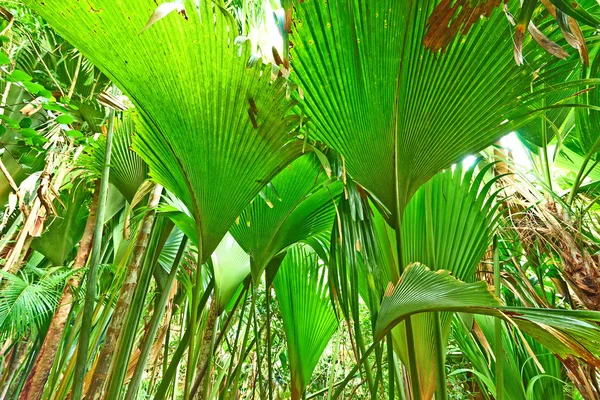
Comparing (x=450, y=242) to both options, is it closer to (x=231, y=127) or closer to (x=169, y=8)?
(x=231, y=127)

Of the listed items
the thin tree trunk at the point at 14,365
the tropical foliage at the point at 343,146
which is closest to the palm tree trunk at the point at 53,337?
the tropical foliage at the point at 343,146

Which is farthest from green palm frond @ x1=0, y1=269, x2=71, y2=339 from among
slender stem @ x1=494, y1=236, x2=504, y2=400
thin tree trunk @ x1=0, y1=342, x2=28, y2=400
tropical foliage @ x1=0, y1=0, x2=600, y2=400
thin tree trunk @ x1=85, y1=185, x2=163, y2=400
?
slender stem @ x1=494, y1=236, x2=504, y2=400

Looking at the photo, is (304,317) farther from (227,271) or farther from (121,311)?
(121,311)

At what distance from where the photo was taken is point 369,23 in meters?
0.71

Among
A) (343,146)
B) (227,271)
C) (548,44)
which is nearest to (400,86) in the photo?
(343,146)

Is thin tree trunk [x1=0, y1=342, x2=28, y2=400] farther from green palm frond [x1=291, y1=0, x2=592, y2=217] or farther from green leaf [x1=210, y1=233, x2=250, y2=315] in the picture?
green palm frond [x1=291, y1=0, x2=592, y2=217]

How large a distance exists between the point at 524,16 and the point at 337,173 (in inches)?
17.5

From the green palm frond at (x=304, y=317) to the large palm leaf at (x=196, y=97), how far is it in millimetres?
687

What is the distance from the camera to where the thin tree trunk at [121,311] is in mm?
954

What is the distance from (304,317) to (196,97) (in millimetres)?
1053

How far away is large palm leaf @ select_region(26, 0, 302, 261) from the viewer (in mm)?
671

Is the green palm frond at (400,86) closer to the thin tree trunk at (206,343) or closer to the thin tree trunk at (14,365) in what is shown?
the thin tree trunk at (206,343)

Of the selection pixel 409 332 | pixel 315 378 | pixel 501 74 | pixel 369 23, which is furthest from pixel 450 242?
pixel 315 378

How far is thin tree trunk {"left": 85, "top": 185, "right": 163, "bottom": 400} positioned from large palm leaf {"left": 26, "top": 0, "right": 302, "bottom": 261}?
195mm
